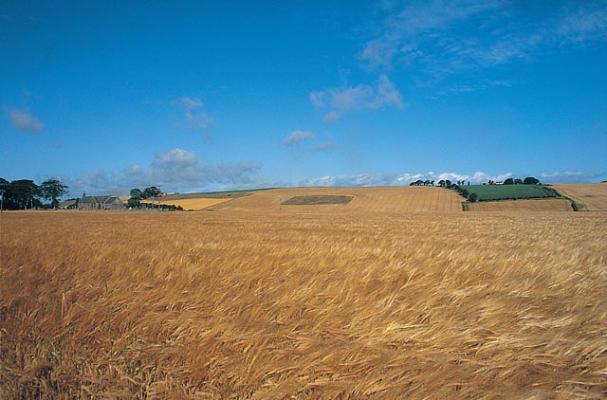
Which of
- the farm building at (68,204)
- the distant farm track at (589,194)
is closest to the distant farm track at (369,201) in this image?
the distant farm track at (589,194)

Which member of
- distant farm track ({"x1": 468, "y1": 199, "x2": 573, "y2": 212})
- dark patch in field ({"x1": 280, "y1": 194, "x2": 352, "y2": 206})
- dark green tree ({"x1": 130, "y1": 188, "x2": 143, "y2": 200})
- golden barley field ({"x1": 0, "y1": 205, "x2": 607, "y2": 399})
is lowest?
distant farm track ({"x1": 468, "y1": 199, "x2": 573, "y2": 212})

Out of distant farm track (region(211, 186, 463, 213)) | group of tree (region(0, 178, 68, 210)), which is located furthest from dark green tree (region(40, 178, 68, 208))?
distant farm track (region(211, 186, 463, 213))

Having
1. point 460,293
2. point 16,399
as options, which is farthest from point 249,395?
point 460,293

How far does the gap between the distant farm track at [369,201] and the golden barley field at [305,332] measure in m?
62.8

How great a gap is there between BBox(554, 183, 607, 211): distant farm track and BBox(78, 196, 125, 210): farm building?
11563 centimetres

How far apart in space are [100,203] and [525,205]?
115 meters

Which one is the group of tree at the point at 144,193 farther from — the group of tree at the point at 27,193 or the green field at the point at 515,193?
the green field at the point at 515,193

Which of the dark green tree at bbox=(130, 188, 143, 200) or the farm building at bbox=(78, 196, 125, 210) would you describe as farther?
the dark green tree at bbox=(130, 188, 143, 200)

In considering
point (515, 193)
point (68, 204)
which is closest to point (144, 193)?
point (68, 204)

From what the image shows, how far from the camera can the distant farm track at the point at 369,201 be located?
74.2 m

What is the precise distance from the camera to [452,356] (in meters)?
2.39

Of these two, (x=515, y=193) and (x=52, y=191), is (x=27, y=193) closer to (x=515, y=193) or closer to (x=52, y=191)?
(x=52, y=191)

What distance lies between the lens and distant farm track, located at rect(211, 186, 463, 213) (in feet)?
244

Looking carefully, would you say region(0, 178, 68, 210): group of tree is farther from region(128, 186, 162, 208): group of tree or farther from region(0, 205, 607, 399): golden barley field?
region(0, 205, 607, 399): golden barley field
